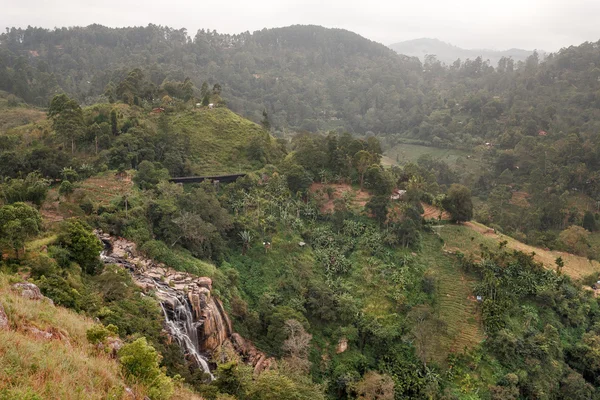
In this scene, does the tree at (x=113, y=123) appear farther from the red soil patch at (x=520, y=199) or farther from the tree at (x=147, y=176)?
the red soil patch at (x=520, y=199)

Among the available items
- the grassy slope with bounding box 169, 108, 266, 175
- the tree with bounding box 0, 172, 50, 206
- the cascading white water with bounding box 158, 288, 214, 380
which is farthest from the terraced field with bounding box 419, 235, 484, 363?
the tree with bounding box 0, 172, 50, 206

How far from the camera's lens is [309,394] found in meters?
14.1

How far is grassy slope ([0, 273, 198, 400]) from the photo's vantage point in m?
6.52

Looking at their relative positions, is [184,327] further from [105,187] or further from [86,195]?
[105,187]

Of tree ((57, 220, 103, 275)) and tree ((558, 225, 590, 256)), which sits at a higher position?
tree ((57, 220, 103, 275))

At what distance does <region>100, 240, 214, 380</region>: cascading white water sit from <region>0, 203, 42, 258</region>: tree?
3364 mm

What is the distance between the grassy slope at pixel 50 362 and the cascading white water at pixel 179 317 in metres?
5.86

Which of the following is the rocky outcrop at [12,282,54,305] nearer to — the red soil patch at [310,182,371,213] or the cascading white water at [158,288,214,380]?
the cascading white water at [158,288,214,380]

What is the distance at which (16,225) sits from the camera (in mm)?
13070

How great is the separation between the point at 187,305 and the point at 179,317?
2.28 feet

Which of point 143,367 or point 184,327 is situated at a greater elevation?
point 143,367

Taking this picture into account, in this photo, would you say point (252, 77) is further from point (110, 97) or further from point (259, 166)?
point (259, 166)

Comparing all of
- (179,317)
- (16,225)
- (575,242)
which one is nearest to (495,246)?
(575,242)

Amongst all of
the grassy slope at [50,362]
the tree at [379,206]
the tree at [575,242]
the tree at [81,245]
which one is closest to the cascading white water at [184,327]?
the tree at [81,245]
